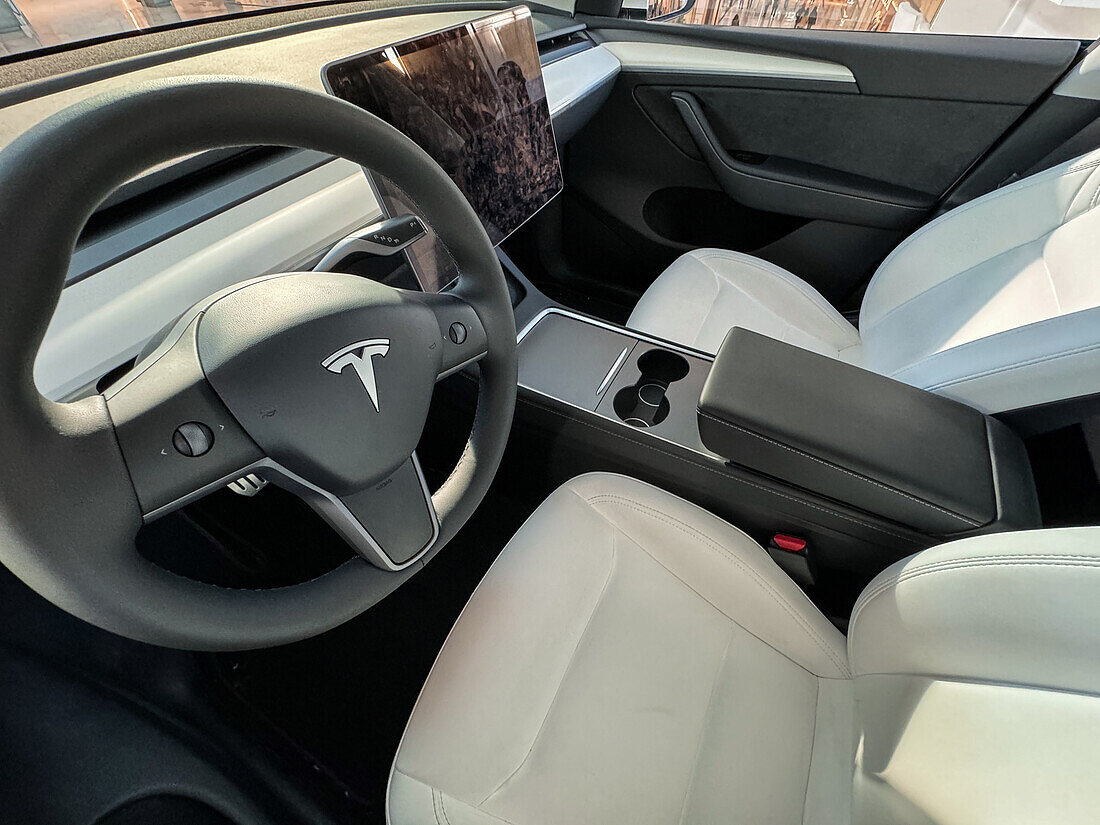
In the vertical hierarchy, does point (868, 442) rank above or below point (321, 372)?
below

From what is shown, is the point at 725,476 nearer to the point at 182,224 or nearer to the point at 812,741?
the point at 812,741

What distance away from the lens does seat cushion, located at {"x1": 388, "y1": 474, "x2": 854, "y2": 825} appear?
0.63 m

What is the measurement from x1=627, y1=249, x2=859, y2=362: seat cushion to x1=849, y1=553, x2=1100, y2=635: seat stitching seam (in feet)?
2.04

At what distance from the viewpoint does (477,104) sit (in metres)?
1.00

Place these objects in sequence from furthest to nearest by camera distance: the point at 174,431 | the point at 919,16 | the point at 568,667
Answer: the point at 919,16 → the point at 568,667 → the point at 174,431

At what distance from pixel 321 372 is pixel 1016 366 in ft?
2.78

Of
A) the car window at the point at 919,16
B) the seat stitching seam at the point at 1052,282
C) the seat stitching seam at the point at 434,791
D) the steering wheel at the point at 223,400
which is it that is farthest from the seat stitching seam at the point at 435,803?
the car window at the point at 919,16

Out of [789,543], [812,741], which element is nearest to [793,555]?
[789,543]

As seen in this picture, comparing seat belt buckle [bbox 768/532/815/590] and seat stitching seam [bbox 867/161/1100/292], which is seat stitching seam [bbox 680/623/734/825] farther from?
seat stitching seam [bbox 867/161/1100/292]

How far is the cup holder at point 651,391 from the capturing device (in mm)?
1035

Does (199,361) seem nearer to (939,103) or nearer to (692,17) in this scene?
(939,103)

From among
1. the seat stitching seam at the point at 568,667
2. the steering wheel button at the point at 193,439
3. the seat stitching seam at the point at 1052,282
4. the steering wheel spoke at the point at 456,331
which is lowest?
the seat stitching seam at the point at 568,667

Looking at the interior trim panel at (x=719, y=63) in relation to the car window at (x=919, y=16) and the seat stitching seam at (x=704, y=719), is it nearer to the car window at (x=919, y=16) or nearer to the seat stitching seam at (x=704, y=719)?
the car window at (x=919, y=16)

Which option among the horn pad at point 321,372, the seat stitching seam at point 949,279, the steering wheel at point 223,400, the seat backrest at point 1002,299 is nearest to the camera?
the steering wheel at point 223,400
